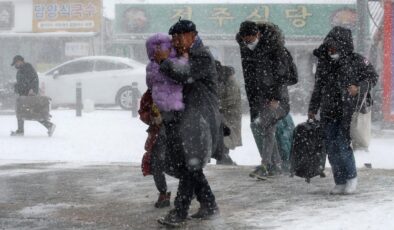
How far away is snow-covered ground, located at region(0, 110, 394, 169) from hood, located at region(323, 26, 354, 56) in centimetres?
388

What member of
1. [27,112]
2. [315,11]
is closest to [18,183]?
[27,112]

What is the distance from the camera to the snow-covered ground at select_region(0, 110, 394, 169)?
1112cm

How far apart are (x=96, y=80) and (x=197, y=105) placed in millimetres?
17068

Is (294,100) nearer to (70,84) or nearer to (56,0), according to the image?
(70,84)

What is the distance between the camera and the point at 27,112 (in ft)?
46.1

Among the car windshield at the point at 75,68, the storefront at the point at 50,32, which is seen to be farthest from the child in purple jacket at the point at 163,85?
the storefront at the point at 50,32

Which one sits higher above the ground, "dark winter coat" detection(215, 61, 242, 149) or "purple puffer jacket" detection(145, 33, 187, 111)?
"purple puffer jacket" detection(145, 33, 187, 111)

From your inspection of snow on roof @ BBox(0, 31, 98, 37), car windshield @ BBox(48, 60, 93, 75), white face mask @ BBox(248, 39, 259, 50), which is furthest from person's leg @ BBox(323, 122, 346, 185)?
snow on roof @ BBox(0, 31, 98, 37)

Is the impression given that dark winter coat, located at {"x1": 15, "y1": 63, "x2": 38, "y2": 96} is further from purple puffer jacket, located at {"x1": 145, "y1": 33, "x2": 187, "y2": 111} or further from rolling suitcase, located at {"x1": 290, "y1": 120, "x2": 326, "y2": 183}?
purple puffer jacket, located at {"x1": 145, "y1": 33, "x2": 187, "y2": 111}

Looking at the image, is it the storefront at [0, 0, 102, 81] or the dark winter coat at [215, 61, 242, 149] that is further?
the storefront at [0, 0, 102, 81]

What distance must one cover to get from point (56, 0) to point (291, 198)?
25.0 m

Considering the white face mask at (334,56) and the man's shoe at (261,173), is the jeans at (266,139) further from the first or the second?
the white face mask at (334,56)

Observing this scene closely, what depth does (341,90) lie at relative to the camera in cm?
633

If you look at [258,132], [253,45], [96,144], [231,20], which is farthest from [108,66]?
[253,45]
